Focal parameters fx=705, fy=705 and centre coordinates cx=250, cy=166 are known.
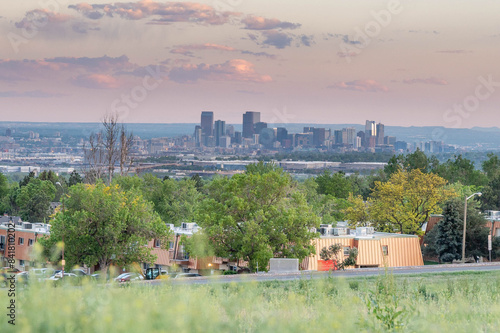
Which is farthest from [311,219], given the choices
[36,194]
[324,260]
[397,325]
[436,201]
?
[36,194]

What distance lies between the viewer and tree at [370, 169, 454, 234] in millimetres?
64519

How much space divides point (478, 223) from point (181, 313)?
51.6 metres

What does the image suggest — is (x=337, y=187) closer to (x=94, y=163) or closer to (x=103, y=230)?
(x=94, y=163)

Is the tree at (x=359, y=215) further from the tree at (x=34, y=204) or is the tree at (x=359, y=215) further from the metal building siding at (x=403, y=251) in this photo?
the tree at (x=34, y=204)

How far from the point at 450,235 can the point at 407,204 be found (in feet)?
36.1

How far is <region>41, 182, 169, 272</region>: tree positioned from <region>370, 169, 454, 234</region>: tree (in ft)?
77.2

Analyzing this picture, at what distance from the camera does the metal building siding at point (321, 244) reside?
50.2 m

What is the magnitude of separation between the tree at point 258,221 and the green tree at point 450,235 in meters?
12.7

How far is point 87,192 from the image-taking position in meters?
49.2

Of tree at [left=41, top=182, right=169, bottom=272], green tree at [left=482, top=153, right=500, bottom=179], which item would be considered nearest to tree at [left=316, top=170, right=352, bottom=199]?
green tree at [left=482, top=153, right=500, bottom=179]

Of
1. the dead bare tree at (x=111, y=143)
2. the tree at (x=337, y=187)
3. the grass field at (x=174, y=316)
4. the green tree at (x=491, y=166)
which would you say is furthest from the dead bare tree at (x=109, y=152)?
the grass field at (x=174, y=316)

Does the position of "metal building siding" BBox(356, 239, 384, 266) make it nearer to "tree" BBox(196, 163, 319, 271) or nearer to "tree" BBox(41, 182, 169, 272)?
"tree" BBox(196, 163, 319, 271)

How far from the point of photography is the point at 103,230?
157ft

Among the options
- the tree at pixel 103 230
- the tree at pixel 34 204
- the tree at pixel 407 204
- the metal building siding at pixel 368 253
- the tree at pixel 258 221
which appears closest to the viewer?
the tree at pixel 258 221
